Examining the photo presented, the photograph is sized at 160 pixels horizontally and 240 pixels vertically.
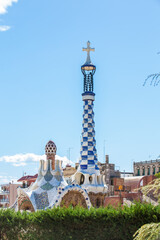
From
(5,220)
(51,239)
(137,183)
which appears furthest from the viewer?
(137,183)

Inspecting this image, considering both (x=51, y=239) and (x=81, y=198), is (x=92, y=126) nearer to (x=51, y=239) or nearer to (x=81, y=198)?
(x=81, y=198)

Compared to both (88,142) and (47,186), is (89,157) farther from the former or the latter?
(47,186)

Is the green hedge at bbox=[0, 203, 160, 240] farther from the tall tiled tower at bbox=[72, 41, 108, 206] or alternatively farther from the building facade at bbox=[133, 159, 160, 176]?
the building facade at bbox=[133, 159, 160, 176]

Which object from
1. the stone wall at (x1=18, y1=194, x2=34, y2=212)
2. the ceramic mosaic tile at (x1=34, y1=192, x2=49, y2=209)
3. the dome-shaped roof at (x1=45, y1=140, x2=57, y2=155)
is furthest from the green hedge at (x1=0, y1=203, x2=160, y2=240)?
the dome-shaped roof at (x1=45, y1=140, x2=57, y2=155)

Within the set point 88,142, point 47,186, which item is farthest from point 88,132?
point 47,186

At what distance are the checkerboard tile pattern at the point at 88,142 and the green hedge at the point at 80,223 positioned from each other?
1017 centimetres

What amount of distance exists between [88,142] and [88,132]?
1.81ft

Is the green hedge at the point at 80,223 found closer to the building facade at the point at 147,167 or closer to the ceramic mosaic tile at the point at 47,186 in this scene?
the ceramic mosaic tile at the point at 47,186

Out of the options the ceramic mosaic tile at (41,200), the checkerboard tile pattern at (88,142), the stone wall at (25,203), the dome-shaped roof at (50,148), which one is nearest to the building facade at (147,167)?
the checkerboard tile pattern at (88,142)

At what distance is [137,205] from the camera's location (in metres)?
10.8

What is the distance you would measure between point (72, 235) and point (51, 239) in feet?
1.96

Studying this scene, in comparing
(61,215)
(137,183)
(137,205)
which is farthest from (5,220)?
(137,183)

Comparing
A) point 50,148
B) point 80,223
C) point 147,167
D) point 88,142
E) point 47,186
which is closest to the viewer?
point 80,223

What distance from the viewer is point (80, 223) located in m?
11.3
